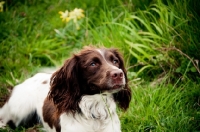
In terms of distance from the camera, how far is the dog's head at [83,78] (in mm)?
3822

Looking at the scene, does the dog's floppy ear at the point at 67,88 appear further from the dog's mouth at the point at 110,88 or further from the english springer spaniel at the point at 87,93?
the dog's mouth at the point at 110,88

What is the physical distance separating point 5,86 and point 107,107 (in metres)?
1.78

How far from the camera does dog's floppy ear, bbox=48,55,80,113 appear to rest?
13.2 feet

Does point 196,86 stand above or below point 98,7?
below

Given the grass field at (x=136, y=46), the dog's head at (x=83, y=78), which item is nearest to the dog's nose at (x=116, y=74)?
the dog's head at (x=83, y=78)

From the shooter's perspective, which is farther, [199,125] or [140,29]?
[140,29]

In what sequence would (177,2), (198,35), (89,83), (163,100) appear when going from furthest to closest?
(177,2) < (198,35) < (163,100) < (89,83)

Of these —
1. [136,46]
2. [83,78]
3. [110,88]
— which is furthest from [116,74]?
[136,46]

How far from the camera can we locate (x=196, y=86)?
4906 millimetres

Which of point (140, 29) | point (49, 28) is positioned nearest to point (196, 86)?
point (140, 29)

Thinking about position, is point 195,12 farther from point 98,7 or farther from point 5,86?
point 5,86

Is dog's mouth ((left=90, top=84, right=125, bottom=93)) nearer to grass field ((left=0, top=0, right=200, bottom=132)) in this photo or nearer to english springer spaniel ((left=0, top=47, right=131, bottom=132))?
english springer spaniel ((left=0, top=47, right=131, bottom=132))

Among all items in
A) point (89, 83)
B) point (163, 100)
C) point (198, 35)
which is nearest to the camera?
point (89, 83)

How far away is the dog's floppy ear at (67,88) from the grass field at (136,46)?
760 millimetres
